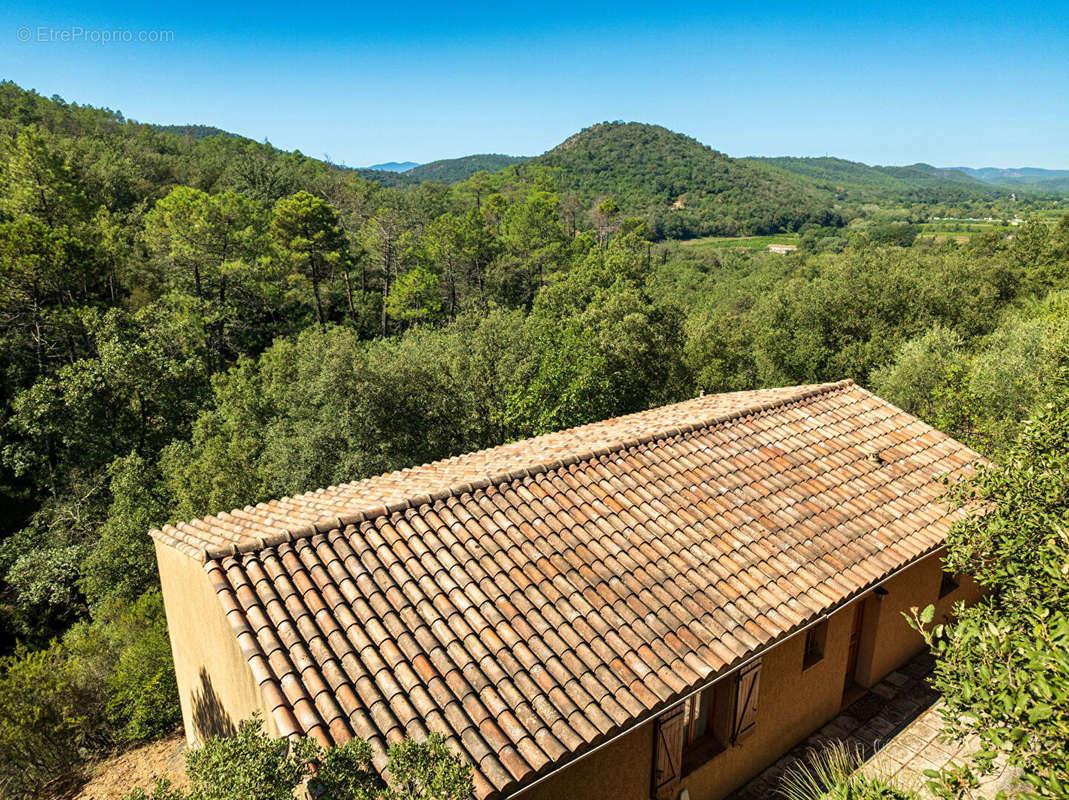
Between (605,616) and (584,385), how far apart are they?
12454 mm

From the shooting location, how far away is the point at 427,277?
3947 cm

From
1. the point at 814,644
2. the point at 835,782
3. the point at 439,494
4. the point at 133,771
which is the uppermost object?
the point at 439,494

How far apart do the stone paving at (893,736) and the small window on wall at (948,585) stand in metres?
1.24

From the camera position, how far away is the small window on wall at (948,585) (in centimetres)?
999

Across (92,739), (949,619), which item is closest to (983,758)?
(949,619)

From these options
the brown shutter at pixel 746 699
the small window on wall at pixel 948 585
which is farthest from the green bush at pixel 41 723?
the small window on wall at pixel 948 585

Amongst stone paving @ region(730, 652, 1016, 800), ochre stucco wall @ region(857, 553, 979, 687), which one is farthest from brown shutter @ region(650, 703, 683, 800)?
ochre stucco wall @ region(857, 553, 979, 687)

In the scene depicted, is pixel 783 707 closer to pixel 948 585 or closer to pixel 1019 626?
pixel 1019 626

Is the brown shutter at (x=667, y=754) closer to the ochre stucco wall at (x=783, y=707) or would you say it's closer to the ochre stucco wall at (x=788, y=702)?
the ochre stucco wall at (x=788, y=702)

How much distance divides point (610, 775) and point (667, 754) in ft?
2.81

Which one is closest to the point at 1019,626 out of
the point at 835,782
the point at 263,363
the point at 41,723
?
the point at 835,782

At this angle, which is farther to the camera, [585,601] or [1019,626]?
[585,601]

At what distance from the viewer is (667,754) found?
6.70m

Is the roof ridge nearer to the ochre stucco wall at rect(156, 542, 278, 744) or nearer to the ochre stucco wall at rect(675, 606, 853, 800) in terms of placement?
the ochre stucco wall at rect(156, 542, 278, 744)
